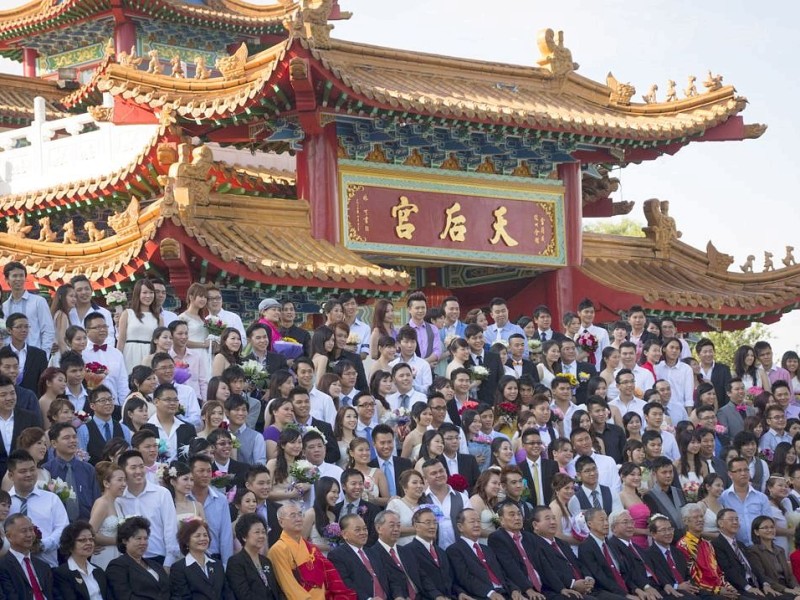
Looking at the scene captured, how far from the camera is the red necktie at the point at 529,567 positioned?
14.5m

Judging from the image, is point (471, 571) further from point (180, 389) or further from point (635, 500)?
point (180, 389)

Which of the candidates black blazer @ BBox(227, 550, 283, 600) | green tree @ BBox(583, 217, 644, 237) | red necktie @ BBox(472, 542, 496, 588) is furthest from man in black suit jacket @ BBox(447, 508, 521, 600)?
green tree @ BBox(583, 217, 644, 237)

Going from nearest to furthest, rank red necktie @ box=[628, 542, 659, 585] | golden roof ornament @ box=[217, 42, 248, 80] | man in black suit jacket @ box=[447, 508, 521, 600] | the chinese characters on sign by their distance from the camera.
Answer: man in black suit jacket @ box=[447, 508, 521, 600] → red necktie @ box=[628, 542, 659, 585] → golden roof ornament @ box=[217, 42, 248, 80] → the chinese characters on sign

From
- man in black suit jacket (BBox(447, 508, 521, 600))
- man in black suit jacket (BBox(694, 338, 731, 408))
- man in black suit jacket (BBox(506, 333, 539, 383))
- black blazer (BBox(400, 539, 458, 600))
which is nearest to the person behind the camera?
black blazer (BBox(400, 539, 458, 600))

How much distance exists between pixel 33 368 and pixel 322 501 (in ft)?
9.00

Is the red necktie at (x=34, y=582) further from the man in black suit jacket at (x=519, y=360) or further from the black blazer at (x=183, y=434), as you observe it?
the man in black suit jacket at (x=519, y=360)

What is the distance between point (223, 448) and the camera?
13.4 metres

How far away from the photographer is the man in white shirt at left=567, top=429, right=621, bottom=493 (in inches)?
628

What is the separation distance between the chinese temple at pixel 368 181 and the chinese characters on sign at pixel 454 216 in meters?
0.02

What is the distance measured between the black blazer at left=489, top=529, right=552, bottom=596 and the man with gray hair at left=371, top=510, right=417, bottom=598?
101 cm

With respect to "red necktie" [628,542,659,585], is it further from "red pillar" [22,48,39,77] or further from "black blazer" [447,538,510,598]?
"red pillar" [22,48,39,77]

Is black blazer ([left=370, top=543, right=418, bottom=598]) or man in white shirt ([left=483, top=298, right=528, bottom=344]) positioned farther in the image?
man in white shirt ([left=483, top=298, right=528, bottom=344])

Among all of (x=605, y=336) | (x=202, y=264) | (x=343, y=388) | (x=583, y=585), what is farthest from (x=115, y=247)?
(x=583, y=585)

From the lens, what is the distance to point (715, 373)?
1917 centimetres
